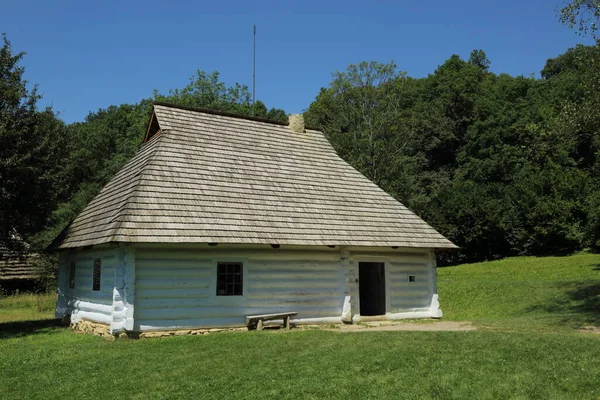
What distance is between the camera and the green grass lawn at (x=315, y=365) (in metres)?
7.64

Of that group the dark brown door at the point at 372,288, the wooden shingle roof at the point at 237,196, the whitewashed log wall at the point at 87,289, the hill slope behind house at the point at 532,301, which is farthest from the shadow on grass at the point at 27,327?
the hill slope behind house at the point at 532,301

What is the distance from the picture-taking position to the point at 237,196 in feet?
50.7

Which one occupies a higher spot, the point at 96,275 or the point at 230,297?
the point at 96,275

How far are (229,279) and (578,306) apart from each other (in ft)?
38.7

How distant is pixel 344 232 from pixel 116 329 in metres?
6.86

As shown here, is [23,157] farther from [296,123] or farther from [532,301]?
[532,301]

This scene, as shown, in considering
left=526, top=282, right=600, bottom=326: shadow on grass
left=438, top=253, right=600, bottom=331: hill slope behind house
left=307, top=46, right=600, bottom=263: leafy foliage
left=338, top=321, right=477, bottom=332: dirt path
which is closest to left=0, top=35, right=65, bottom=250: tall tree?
left=338, top=321, right=477, bottom=332: dirt path

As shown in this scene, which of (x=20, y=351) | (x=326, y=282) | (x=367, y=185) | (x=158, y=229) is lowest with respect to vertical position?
(x=20, y=351)

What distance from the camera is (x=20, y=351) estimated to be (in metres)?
11.5

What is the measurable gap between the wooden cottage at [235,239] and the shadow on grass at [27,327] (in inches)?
23.1

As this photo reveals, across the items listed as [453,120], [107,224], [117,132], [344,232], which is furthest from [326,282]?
[453,120]

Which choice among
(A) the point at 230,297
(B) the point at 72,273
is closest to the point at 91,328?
(A) the point at 230,297

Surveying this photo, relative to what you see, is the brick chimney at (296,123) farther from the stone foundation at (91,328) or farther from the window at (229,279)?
the stone foundation at (91,328)

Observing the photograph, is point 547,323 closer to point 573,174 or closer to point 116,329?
point 116,329
